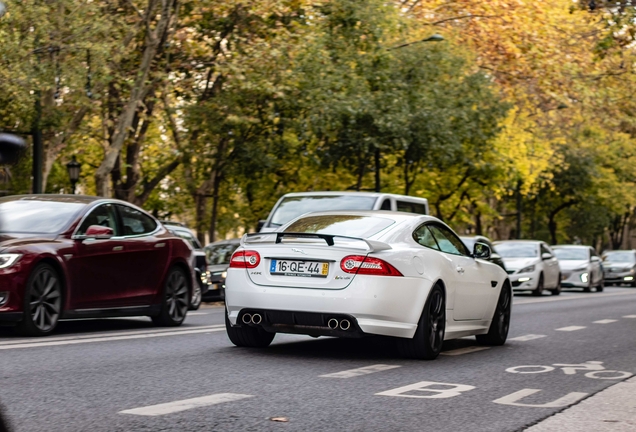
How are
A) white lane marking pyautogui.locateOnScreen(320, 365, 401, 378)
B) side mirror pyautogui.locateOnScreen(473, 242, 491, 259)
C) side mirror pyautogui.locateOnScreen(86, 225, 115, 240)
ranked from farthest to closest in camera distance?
side mirror pyautogui.locateOnScreen(86, 225, 115, 240)
side mirror pyautogui.locateOnScreen(473, 242, 491, 259)
white lane marking pyautogui.locateOnScreen(320, 365, 401, 378)

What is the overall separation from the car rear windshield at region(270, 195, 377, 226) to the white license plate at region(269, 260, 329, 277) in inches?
349

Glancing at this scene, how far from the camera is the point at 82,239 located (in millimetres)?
12094

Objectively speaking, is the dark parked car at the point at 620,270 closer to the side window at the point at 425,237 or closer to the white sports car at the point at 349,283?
the white sports car at the point at 349,283

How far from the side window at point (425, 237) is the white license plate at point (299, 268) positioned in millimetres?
1132

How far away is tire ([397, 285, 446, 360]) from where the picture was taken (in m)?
9.98

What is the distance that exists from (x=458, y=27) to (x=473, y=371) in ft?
114

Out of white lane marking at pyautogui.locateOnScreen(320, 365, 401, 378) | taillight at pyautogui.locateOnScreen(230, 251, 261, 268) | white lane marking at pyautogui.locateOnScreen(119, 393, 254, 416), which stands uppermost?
taillight at pyautogui.locateOnScreen(230, 251, 261, 268)

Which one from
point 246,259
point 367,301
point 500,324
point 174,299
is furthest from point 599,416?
point 174,299

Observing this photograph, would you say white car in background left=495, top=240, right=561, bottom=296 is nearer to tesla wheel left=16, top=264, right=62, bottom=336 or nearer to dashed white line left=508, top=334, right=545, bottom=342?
dashed white line left=508, top=334, right=545, bottom=342

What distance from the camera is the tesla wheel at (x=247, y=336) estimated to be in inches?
419

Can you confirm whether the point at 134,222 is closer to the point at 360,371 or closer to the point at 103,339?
the point at 103,339

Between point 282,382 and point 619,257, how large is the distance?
138 ft

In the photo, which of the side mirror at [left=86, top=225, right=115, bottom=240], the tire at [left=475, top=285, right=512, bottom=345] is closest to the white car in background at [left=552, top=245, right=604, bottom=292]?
the tire at [left=475, top=285, right=512, bottom=345]

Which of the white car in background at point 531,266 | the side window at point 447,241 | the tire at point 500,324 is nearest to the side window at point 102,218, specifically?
the side window at point 447,241
